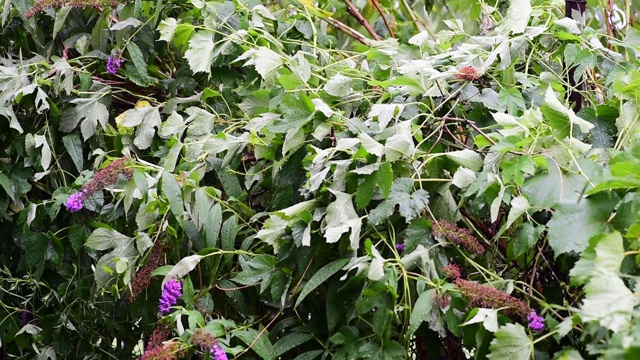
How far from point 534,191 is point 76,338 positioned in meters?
1.10

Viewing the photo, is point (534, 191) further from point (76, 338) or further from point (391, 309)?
point (76, 338)

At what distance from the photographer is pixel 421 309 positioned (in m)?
1.03

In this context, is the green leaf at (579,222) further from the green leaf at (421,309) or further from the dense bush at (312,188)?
the green leaf at (421,309)

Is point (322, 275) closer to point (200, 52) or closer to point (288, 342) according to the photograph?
point (288, 342)

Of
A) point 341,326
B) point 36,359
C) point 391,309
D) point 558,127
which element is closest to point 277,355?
point 341,326

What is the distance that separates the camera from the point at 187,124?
1668 millimetres

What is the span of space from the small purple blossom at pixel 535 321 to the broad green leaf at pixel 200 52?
2.71 feet

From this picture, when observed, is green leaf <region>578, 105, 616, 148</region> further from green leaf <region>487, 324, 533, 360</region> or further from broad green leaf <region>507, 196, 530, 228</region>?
green leaf <region>487, 324, 533, 360</region>

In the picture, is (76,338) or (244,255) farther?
(76,338)

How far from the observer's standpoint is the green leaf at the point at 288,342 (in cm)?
121

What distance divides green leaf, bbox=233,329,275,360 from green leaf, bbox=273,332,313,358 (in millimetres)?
10

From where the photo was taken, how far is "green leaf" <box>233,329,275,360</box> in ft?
3.92

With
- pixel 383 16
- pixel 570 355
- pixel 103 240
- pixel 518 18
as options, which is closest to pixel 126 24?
pixel 103 240

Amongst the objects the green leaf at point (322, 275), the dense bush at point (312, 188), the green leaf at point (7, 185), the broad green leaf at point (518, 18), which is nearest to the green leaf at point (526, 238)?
the dense bush at point (312, 188)
